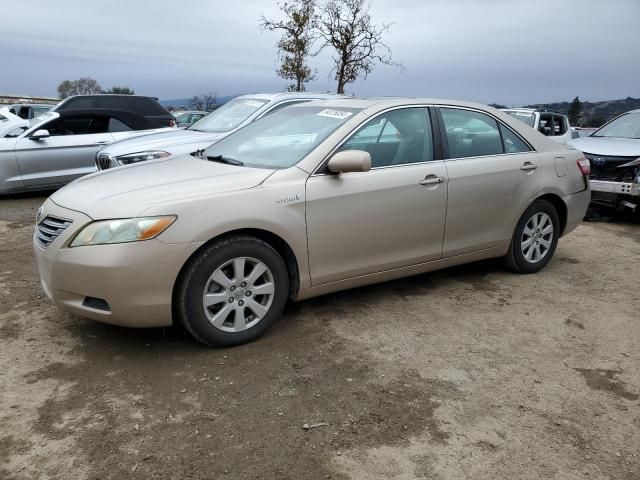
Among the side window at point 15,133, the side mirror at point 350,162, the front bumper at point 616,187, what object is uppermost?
the side mirror at point 350,162

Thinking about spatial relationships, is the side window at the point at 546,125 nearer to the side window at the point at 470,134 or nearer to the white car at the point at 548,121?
the white car at the point at 548,121

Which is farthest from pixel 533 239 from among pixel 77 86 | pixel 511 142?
pixel 77 86

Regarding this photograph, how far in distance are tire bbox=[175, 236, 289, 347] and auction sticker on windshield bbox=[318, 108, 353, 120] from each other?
1.22 m

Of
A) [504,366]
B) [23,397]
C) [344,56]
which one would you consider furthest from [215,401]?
[344,56]

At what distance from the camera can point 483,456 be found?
2533 millimetres

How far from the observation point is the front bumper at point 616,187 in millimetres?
7434

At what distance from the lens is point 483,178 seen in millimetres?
4531

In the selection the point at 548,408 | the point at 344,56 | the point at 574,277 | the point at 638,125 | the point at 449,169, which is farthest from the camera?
the point at 344,56

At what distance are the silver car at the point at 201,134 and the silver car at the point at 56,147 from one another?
1854 millimetres

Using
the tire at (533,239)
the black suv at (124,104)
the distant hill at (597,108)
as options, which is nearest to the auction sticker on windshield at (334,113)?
the tire at (533,239)

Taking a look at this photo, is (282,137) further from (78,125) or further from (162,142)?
(78,125)

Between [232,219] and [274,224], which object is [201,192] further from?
[274,224]

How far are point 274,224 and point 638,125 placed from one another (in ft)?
25.4

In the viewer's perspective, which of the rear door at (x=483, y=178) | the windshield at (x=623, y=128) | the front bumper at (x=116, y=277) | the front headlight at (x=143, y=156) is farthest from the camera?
the windshield at (x=623, y=128)
